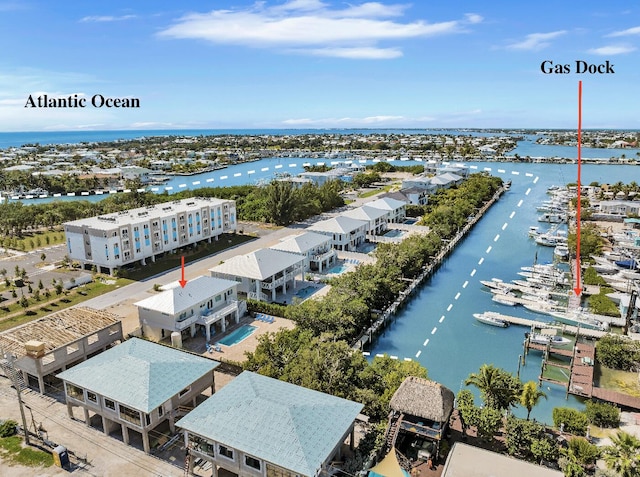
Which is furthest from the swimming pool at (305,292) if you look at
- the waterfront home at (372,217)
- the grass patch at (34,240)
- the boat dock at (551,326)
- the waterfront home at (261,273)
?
the grass patch at (34,240)

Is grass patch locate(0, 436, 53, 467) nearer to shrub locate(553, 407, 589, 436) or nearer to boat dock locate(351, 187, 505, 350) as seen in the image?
boat dock locate(351, 187, 505, 350)

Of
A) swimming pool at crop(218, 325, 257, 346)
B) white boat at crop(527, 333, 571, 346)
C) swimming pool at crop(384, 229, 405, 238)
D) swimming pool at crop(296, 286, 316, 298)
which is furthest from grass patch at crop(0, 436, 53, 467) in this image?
swimming pool at crop(384, 229, 405, 238)

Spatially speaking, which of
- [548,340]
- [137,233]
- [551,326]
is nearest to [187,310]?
[137,233]

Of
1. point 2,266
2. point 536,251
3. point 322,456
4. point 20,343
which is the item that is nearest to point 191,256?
point 2,266

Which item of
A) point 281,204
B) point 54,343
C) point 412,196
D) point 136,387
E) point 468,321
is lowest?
point 468,321

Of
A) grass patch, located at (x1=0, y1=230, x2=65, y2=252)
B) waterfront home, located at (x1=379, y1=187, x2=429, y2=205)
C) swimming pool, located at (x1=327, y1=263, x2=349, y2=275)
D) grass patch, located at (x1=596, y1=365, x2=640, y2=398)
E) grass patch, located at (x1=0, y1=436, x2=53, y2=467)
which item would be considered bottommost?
grass patch, located at (x1=596, y1=365, x2=640, y2=398)

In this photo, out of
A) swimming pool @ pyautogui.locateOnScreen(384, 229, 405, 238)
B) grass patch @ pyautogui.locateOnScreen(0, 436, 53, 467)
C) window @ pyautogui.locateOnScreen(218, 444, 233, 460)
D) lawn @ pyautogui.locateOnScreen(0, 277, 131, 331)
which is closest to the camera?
window @ pyautogui.locateOnScreen(218, 444, 233, 460)

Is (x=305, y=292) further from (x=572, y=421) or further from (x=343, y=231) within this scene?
(x=572, y=421)

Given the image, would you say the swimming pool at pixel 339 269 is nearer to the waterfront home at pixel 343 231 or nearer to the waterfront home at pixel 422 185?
the waterfront home at pixel 343 231
